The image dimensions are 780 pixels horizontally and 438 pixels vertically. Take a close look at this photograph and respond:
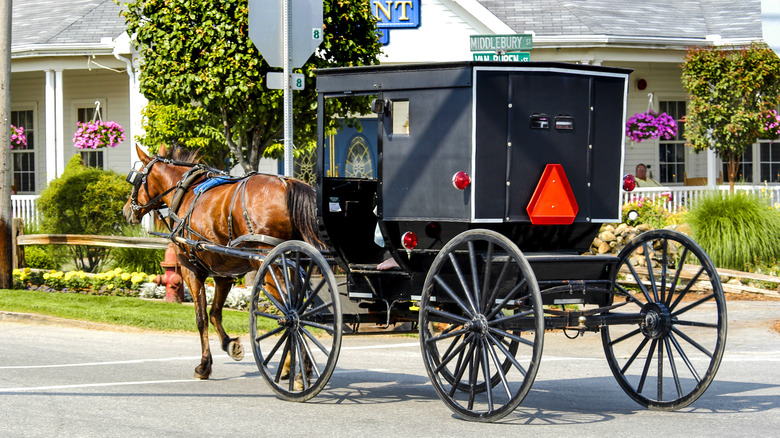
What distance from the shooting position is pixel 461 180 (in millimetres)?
6555

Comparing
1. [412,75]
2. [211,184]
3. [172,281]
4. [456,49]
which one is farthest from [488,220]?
[456,49]

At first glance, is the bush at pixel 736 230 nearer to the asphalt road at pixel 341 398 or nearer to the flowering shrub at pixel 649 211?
the flowering shrub at pixel 649 211

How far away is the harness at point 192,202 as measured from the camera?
846cm

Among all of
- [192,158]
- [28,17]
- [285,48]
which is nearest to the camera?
[192,158]

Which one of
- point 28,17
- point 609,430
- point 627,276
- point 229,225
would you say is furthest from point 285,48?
point 28,17

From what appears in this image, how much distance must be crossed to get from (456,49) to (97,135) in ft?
25.7

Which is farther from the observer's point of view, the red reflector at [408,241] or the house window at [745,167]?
the house window at [745,167]

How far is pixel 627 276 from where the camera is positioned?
15266 mm

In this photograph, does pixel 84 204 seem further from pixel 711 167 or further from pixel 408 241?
pixel 408 241

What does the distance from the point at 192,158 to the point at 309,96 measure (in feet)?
14.4

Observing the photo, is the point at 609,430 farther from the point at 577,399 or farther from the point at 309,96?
the point at 309,96

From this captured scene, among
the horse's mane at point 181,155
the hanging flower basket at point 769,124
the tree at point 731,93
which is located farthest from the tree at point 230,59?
the hanging flower basket at point 769,124

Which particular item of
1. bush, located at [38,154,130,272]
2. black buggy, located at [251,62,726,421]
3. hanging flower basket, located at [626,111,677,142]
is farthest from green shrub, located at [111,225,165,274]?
hanging flower basket, located at [626,111,677,142]

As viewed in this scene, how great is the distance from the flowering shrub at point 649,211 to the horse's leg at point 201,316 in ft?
31.0
